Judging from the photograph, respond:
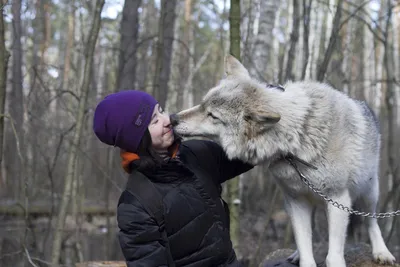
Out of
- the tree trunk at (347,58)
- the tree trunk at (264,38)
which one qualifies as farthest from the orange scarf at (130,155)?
the tree trunk at (264,38)

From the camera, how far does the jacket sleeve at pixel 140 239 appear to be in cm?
271

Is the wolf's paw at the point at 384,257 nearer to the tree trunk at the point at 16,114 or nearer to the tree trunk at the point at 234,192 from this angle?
the tree trunk at the point at 234,192

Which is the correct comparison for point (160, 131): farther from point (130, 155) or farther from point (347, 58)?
point (347, 58)

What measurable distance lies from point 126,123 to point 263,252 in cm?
645

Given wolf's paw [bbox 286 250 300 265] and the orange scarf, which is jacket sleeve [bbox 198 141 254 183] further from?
wolf's paw [bbox 286 250 300 265]

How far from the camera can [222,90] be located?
11.0 feet

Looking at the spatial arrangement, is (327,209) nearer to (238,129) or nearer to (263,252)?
(238,129)

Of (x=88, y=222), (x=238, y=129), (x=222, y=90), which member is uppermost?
(x=222, y=90)

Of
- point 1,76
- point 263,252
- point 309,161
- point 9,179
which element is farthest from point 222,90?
point 9,179

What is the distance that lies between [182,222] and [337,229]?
1.17 meters

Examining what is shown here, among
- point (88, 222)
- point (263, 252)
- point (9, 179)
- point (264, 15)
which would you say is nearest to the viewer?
point (264, 15)

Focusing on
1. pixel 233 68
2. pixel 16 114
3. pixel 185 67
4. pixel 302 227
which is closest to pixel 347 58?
pixel 185 67

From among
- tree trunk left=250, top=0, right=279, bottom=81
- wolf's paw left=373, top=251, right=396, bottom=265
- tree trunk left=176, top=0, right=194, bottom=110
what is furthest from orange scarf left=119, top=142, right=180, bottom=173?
tree trunk left=250, top=0, right=279, bottom=81

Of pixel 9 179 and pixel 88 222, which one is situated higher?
pixel 9 179
